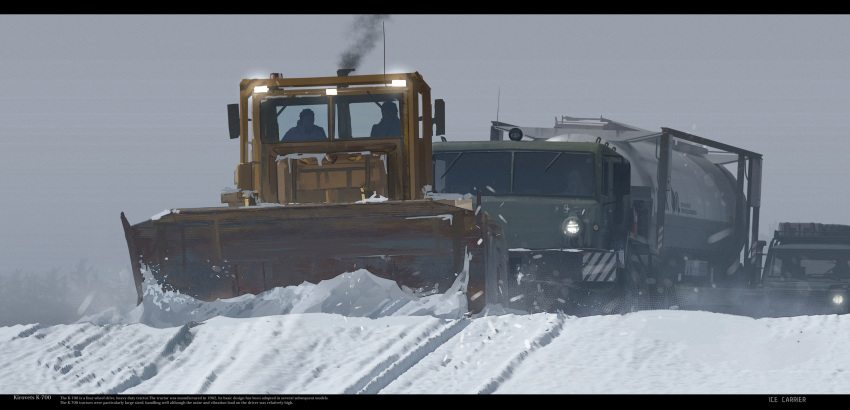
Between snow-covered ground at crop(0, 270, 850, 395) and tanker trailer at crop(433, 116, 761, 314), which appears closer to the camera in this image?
snow-covered ground at crop(0, 270, 850, 395)

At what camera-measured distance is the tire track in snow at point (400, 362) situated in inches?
251

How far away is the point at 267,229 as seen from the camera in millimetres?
9500


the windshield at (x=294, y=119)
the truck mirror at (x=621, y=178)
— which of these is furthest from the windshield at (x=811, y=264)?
the windshield at (x=294, y=119)

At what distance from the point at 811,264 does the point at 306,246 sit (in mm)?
8857

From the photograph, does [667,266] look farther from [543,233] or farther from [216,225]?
[216,225]

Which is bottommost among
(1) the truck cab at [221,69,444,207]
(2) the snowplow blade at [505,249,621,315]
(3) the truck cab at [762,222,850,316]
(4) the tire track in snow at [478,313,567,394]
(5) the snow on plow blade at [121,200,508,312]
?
(3) the truck cab at [762,222,850,316]

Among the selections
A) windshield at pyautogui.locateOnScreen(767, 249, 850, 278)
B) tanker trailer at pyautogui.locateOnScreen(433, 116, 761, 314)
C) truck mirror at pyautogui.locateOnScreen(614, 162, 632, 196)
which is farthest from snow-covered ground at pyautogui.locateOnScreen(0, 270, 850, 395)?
windshield at pyautogui.locateOnScreen(767, 249, 850, 278)

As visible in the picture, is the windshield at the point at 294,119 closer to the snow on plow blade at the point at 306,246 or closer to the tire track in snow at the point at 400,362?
the snow on plow blade at the point at 306,246

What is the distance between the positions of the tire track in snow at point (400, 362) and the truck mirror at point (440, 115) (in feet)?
9.25

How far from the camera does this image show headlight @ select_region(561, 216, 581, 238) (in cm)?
1256

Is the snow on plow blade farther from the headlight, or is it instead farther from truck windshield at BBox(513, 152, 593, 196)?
truck windshield at BBox(513, 152, 593, 196)

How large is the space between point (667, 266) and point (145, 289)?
802cm

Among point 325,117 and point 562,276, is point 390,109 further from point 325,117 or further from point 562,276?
point 562,276

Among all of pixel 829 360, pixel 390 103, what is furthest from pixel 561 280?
pixel 829 360
